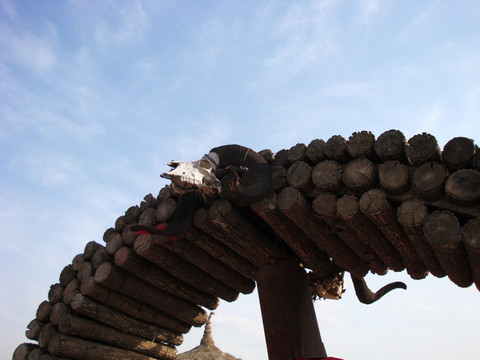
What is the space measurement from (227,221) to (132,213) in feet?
5.49

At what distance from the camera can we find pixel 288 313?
5.12 meters

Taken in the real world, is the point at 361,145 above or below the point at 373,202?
above

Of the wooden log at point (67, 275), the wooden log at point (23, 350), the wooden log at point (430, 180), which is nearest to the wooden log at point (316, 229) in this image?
the wooden log at point (430, 180)

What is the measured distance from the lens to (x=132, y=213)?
589cm

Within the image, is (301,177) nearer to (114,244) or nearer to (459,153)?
(459,153)

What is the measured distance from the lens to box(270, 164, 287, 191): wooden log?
458 centimetres

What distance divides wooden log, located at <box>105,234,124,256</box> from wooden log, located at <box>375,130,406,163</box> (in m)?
3.58

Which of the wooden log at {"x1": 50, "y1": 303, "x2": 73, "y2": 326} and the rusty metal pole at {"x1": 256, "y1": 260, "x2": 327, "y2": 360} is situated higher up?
the wooden log at {"x1": 50, "y1": 303, "x2": 73, "y2": 326}

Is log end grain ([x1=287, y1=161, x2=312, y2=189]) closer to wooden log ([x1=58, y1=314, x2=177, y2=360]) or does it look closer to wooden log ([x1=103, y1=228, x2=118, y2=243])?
wooden log ([x1=103, y1=228, x2=118, y2=243])

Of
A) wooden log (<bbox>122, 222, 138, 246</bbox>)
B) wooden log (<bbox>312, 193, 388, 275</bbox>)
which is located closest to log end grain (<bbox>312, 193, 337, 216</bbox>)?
wooden log (<bbox>312, 193, 388, 275</bbox>)

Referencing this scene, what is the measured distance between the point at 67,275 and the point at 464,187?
5.35 meters

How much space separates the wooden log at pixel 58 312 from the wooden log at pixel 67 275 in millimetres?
338

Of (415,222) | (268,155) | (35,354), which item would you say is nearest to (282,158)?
(268,155)

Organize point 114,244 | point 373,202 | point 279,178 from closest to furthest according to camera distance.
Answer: point 373,202 < point 279,178 < point 114,244
